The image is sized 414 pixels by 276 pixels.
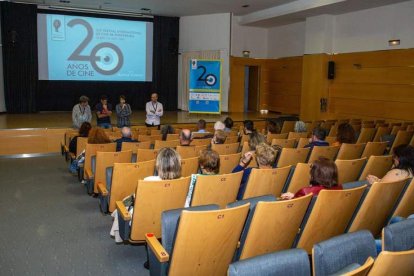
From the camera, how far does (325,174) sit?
3.20m

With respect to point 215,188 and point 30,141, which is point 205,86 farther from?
point 215,188

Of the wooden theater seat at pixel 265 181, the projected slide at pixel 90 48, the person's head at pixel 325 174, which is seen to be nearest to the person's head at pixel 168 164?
the wooden theater seat at pixel 265 181

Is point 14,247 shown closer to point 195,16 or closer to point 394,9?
point 394,9

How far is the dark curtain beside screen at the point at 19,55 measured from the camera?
12.7 meters

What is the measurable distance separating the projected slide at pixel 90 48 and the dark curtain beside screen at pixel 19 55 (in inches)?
11.3

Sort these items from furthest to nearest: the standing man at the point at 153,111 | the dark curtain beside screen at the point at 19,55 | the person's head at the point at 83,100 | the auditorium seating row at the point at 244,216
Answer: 1. the dark curtain beside screen at the point at 19,55
2. the standing man at the point at 153,111
3. the person's head at the point at 83,100
4. the auditorium seating row at the point at 244,216

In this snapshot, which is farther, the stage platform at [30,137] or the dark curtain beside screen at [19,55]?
the dark curtain beside screen at [19,55]

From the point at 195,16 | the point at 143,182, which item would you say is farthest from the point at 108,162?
the point at 195,16

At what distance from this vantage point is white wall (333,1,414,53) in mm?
10641

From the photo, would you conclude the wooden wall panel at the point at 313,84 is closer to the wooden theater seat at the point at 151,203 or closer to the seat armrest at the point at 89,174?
the seat armrest at the point at 89,174

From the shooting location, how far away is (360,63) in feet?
39.8

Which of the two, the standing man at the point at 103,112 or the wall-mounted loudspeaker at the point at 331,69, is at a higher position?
the wall-mounted loudspeaker at the point at 331,69

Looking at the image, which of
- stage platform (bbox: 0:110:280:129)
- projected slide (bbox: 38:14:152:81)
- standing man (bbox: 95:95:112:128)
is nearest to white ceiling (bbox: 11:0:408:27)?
projected slide (bbox: 38:14:152:81)

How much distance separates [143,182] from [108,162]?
6.02ft
